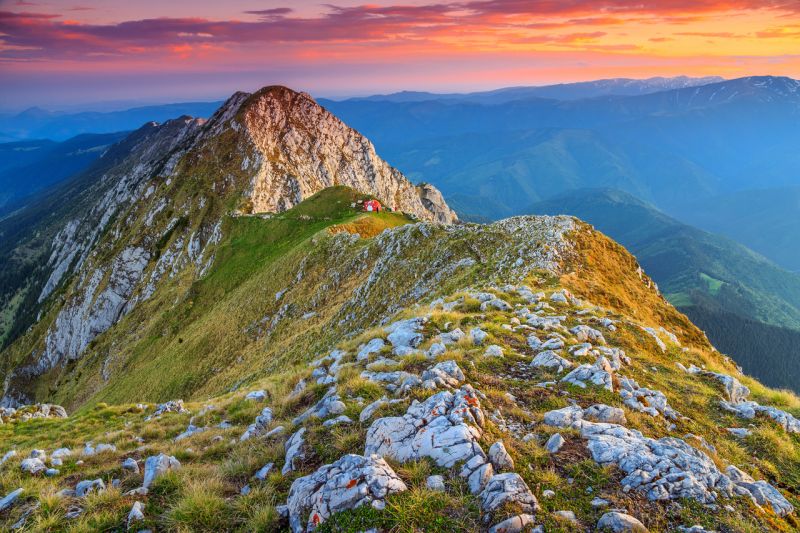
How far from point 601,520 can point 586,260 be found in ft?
81.2

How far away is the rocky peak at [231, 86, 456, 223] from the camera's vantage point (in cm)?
11050

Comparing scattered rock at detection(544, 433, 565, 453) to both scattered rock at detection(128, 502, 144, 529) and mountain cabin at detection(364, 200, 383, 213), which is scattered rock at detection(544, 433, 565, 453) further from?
mountain cabin at detection(364, 200, 383, 213)

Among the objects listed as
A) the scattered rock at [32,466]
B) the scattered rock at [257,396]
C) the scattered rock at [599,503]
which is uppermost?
the scattered rock at [599,503]

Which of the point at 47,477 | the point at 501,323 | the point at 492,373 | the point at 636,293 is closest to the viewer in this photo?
the point at 47,477

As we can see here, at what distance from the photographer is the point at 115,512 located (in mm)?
7461

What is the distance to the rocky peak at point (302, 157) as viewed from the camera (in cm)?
11050

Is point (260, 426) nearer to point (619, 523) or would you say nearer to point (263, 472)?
point (263, 472)

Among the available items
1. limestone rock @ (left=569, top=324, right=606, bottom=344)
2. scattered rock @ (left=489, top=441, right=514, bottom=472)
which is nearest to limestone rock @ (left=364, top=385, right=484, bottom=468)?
scattered rock @ (left=489, top=441, right=514, bottom=472)

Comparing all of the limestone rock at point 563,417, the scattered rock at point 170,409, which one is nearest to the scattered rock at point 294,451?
the limestone rock at point 563,417

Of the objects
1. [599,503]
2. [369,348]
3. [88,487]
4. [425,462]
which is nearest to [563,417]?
[599,503]

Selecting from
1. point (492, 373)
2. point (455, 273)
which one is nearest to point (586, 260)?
point (455, 273)

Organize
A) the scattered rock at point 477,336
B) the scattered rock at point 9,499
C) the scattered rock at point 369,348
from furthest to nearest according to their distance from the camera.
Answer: the scattered rock at point 369,348 → the scattered rock at point 477,336 → the scattered rock at point 9,499

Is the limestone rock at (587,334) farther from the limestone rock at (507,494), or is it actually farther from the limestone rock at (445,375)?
the limestone rock at (507,494)

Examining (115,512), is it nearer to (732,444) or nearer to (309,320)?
(732,444)
